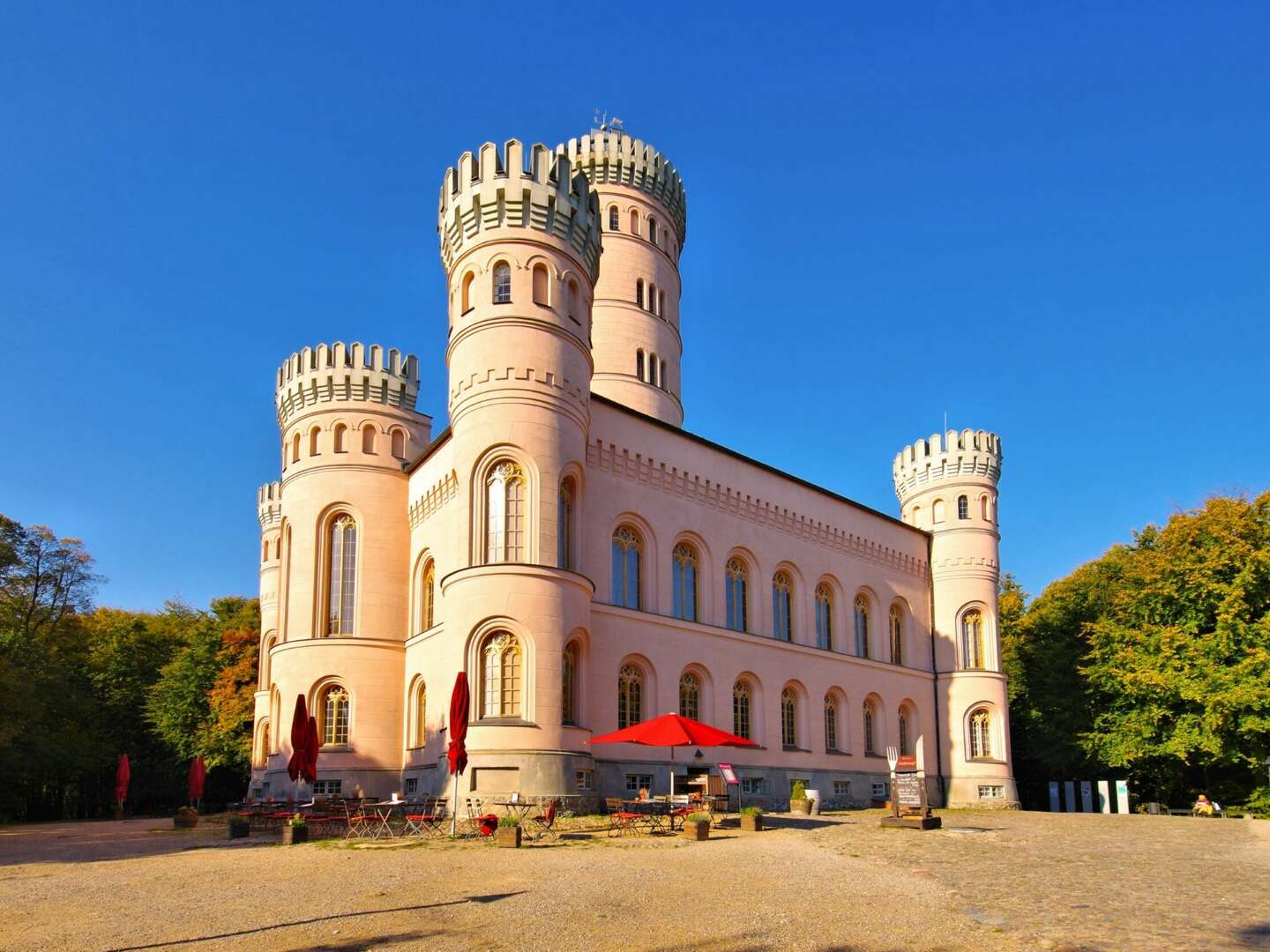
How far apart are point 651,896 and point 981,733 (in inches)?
1330

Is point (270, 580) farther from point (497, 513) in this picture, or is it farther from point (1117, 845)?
point (1117, 845)

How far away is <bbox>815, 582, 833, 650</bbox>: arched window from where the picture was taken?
40.9 m

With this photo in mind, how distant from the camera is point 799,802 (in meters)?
32.5

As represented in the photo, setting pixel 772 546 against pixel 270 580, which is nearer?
pixel 772 546

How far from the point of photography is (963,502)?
155 feet

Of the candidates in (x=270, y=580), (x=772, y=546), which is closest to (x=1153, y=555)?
(x=772, y=546)

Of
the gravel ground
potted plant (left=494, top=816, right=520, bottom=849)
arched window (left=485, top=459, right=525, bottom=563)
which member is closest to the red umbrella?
the gravel ground

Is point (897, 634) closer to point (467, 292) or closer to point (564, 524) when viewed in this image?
point (564, 524)

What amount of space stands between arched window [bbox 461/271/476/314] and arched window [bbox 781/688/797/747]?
56.6ft

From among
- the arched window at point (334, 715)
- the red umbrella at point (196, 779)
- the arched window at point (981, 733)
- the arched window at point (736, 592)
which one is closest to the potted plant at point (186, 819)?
the red umbrella at point (196, 779)

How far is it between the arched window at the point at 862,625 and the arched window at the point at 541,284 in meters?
19.4

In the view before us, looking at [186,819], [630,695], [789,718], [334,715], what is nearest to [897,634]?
[789,718]

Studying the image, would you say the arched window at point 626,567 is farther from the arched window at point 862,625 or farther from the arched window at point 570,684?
the arched window at point 862,625

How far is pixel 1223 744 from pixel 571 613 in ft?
82.8
